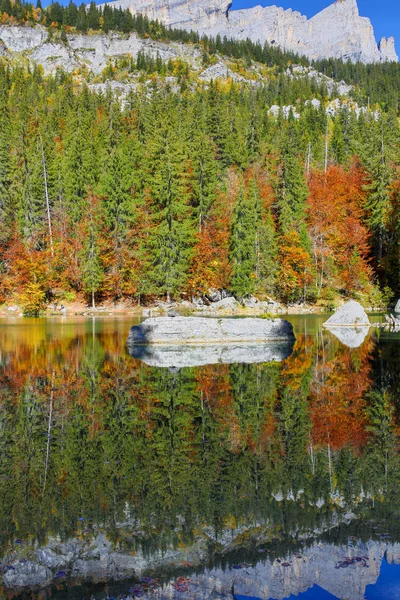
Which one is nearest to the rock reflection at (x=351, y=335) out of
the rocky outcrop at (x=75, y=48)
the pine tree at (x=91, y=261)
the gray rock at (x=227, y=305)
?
the gray rock at (x=227, y=305)

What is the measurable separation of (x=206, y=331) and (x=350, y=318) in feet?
47.5

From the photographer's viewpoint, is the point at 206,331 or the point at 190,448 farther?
the point at 206,331

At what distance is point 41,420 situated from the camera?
37.0ft

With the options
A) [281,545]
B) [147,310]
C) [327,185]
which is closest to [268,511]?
[281,545]

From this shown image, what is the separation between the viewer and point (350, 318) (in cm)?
3706

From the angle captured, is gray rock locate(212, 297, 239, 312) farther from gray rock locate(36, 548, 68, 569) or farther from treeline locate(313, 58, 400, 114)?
treeline locate(313, 58, 400, 114)

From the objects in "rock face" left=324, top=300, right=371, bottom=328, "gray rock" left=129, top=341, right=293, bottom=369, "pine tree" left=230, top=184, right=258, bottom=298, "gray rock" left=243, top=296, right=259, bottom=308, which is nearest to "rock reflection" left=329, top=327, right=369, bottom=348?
"rock face" left=324, top=300, right=371, bottom=328

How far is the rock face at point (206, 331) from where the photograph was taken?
84.7 feet

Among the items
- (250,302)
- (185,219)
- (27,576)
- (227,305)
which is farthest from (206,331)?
(185,219)

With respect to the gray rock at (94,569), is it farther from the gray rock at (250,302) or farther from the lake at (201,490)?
the gray rock at (250,302)

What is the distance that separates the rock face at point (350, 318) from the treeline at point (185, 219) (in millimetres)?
14792

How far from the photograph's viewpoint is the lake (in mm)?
5719

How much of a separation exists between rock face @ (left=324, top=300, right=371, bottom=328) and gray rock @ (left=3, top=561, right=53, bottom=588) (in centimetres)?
3270

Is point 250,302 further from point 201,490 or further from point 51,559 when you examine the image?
point 51,559
